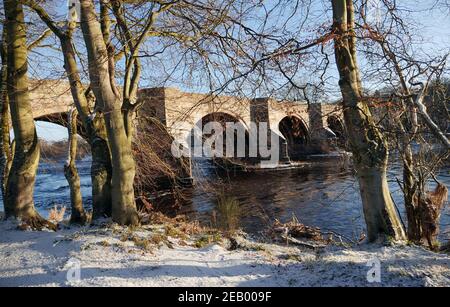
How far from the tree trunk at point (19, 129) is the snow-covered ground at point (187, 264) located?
1360 mm

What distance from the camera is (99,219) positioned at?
6250 millimetres

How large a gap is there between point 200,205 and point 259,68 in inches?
439

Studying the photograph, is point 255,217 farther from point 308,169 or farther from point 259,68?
point 308,169

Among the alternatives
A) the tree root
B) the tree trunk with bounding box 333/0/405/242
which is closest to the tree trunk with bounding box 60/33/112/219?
the tree root

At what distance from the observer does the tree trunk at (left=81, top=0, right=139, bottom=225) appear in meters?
5.73

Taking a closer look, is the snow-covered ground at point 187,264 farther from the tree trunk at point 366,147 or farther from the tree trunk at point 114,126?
the tree trunk at point 114,126

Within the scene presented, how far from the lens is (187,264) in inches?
173

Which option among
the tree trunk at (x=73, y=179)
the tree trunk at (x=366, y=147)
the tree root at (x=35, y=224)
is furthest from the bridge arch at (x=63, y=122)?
the tree trunk at (x=366, y=147)

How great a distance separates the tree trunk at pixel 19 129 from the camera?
6.63 metres

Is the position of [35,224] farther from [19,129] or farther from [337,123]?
[337,123]

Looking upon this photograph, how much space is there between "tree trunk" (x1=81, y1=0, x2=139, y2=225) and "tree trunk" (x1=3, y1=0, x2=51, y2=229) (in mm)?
1695

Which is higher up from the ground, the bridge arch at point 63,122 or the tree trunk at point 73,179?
the bridge arch at point 63,122

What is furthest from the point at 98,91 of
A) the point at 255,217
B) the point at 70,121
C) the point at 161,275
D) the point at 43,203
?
the point at 43,203

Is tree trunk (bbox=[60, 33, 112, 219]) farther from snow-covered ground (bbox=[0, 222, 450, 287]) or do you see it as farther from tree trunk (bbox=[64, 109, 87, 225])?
snow-covered ground (bbox=[0, 222, 450, 287])
